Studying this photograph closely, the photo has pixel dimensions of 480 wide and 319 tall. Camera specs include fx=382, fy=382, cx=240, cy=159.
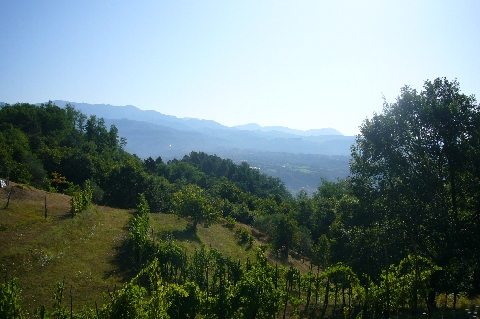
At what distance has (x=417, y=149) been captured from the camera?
29.1 metres

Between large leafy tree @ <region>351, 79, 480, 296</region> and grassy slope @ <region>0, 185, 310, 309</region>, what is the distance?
22.8 m

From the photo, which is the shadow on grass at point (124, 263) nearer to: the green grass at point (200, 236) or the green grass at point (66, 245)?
the green grass at point (66, 245)

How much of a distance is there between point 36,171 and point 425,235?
8072cm

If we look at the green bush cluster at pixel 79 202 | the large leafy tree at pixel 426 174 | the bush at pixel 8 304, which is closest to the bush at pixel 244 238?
the green bush cluster at pixel 79 202

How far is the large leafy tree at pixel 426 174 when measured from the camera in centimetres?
2769

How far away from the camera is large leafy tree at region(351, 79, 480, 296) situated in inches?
1090

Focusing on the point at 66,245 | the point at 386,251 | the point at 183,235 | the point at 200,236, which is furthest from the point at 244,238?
the point at 386,251

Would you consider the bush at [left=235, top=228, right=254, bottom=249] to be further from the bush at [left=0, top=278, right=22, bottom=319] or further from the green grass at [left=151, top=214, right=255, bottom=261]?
the bush at [left=0, top=278, right=22, bottom=319]

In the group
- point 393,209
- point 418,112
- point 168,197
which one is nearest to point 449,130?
point 418,112

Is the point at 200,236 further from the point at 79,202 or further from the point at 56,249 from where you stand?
the point at 56,249

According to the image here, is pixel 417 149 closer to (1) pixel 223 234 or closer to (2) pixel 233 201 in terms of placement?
(1) pixel 223 234

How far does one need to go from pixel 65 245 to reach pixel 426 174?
126ft

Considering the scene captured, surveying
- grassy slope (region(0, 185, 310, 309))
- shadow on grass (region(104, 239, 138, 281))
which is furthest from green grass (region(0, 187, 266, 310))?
shadow on grass (region(104, 239, 138, 281))

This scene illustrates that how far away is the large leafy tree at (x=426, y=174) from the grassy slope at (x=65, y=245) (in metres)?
22.8
